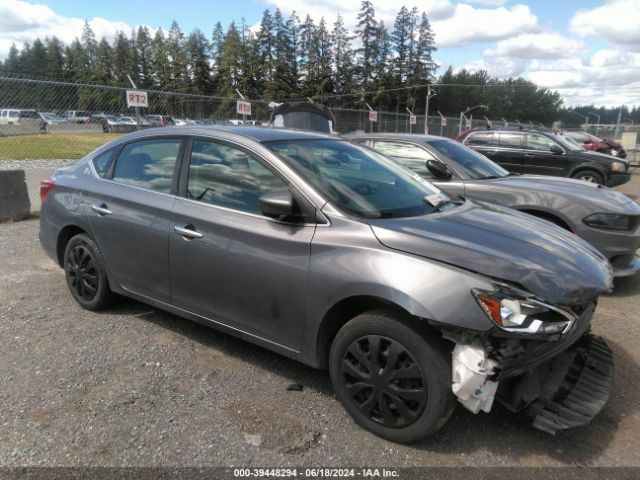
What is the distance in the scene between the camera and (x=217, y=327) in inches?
134

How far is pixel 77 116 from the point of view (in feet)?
50.8

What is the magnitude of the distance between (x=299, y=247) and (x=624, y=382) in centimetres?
243

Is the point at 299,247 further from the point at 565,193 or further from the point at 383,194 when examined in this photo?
the point at 565,193

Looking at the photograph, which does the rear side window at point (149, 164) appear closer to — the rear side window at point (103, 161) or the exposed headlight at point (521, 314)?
the rear side window at point (103, 161)

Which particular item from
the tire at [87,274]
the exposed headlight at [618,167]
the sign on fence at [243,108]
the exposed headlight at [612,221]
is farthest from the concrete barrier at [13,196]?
the exposed headlight at [618,167]

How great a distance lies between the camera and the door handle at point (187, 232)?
333 centimetres

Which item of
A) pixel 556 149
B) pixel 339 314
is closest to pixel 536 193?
pixel 339 314

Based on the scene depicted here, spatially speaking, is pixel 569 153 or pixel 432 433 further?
pixel 569 153

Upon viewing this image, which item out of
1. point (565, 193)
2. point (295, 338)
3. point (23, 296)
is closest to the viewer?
point (295, 338)

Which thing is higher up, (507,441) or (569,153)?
(569,153)

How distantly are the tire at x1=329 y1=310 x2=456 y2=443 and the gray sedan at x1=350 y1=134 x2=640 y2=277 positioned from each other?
2.23 m

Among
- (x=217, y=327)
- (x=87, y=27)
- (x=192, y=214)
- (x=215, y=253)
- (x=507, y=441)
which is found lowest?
(x=507, y=441)

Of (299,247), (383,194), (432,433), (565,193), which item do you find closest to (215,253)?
(299,247)

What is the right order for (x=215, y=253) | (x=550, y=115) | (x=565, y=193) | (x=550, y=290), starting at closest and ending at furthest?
(x=550, y=290) → (x=215, y=253) → (x=565, y=193) → (x=550, y=115)
